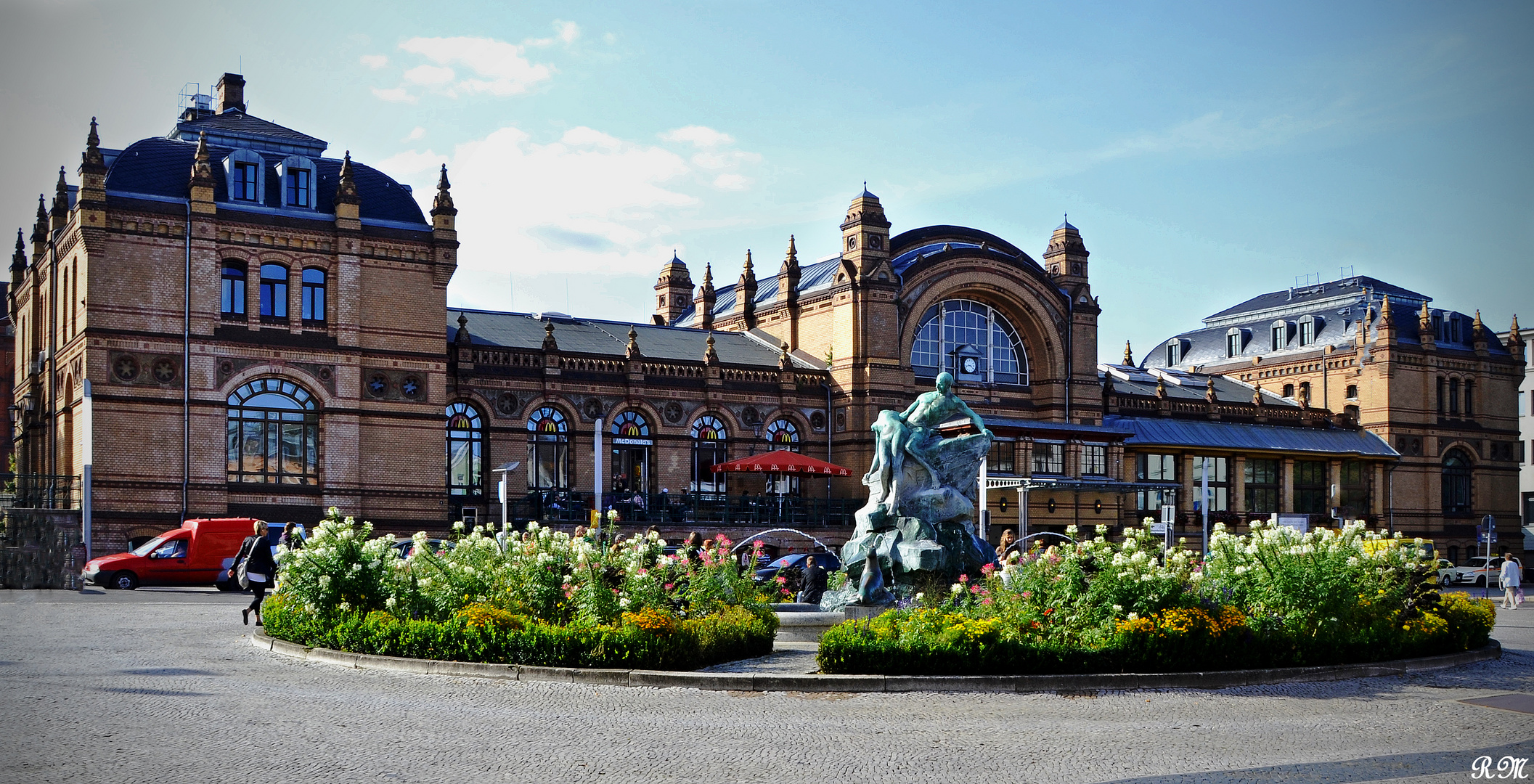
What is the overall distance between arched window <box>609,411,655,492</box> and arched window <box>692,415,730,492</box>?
1746 millimetres

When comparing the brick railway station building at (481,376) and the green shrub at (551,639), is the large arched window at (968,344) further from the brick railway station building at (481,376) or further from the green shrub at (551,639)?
the green shrub at (551,639)

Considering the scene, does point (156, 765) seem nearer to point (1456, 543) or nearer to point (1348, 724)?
point (1348, 724)

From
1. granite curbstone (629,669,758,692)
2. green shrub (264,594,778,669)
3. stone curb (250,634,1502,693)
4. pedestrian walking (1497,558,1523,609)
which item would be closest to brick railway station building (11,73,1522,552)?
pedestrian walking (1497,558,1523,609)

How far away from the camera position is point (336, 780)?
10.6 meters

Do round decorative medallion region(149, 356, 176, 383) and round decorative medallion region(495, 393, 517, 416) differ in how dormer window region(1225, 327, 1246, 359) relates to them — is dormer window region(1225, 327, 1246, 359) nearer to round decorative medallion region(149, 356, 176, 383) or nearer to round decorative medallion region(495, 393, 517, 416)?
round decorative medallion region(495, 393, 517, 416)

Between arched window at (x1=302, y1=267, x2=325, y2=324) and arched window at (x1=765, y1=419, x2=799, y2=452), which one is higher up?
arched window at (x1=302, y1=267, x2=325, y2=324)

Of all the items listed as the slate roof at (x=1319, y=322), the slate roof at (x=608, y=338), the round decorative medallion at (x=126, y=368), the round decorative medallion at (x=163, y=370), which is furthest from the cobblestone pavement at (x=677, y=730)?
the slate roof at (x=1319, y=322)

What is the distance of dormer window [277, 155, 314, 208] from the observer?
3959cm

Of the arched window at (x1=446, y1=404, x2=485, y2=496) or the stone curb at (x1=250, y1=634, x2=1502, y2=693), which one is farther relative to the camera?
the arched window at (x1=446, y1=404, x2=485, y2=496)

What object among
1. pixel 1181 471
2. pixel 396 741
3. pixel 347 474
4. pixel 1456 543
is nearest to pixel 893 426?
pixel 396 741

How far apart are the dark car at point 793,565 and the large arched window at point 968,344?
18030 millimetres

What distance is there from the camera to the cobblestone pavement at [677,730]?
11219 mm

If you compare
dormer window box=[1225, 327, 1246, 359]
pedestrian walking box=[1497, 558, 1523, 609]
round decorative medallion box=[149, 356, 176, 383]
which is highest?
dormer window box=[1225, 327, 1246, 359]

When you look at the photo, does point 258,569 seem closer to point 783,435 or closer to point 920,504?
point 920,504
